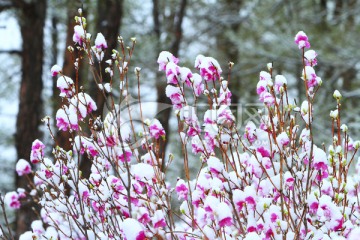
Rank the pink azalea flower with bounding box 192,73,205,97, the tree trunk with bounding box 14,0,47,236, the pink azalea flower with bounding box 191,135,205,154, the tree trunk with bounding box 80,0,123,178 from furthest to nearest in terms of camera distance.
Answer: the tree trunk with bounding box 14,0,47,236 → the tree trunk with bounding box 80,0,123,178 → the pink azalea flower with bounding box 191,135,205,154 → the pink azalea flower with bounding box 192,73,205,97

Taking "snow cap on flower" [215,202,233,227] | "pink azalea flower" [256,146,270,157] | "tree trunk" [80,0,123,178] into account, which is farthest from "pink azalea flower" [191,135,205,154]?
"tree trunk" [80,0,123,178]

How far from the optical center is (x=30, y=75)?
6.53 m

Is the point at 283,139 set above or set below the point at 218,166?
above

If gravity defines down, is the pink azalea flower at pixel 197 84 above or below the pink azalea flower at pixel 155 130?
above

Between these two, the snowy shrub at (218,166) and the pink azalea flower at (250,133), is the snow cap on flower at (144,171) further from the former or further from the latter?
the pink azalea flower at (250,133)

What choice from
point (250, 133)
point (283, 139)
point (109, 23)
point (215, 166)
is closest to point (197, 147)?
point (250, 133)

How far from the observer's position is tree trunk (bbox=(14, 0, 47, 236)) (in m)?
6.30

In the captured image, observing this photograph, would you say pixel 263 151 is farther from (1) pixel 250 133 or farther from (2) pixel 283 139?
(1) pixel 250 133

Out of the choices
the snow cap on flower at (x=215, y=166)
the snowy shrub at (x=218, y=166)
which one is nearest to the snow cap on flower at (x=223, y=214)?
the snowy shrub at (x=218, y=166)

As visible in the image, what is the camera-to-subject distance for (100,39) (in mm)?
2441

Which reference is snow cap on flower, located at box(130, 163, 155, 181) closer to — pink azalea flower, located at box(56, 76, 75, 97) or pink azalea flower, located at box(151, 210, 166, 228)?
pink azalea flower, located at box(151, 210, 166, 228)

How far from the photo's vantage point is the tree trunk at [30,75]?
6302 millimetres

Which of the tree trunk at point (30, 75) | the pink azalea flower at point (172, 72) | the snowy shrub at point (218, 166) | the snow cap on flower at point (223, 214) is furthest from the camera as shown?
the tree trunk at point (30, 75)

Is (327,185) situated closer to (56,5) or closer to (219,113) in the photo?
(219,113)
